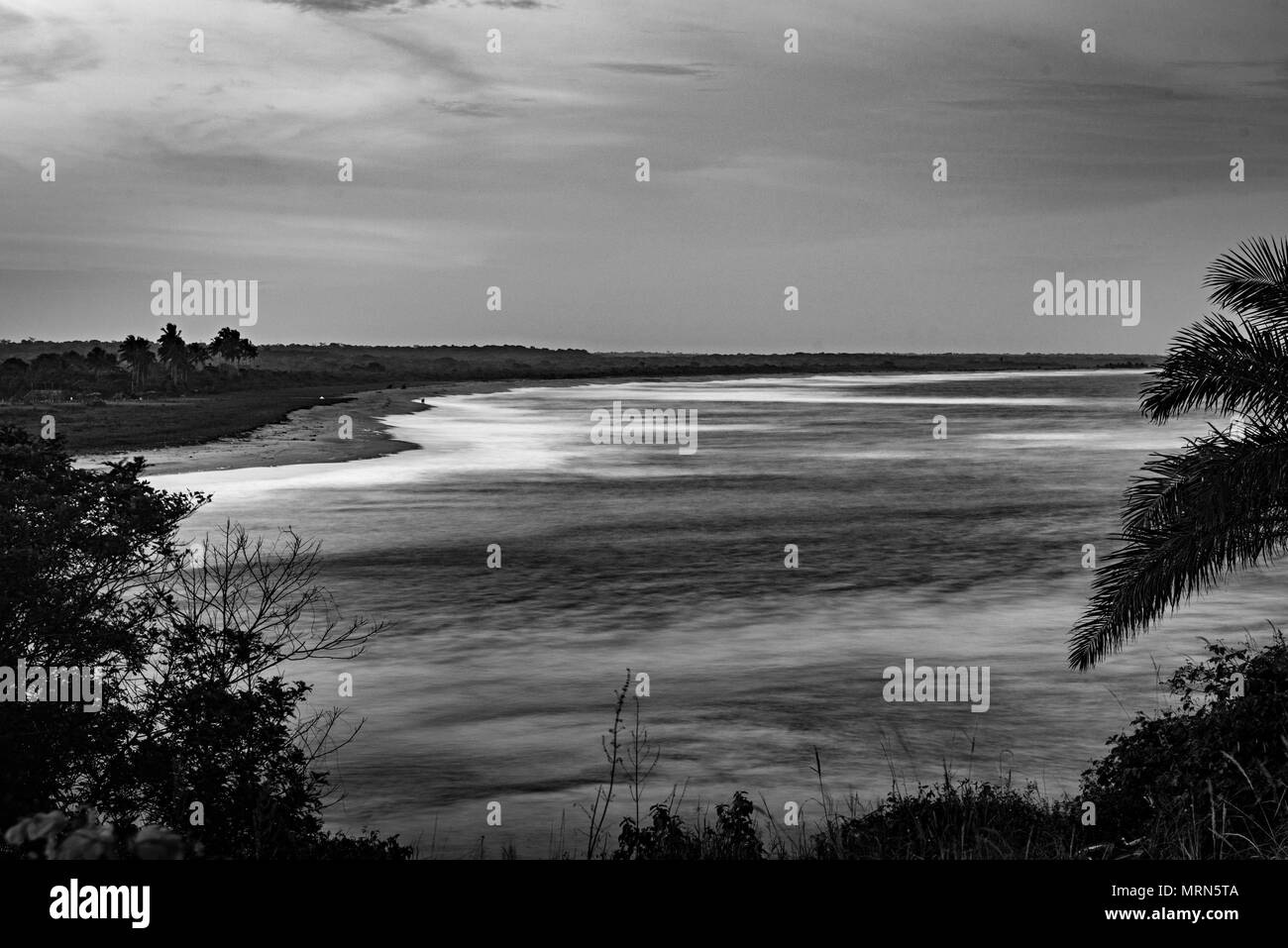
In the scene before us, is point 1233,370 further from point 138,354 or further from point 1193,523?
point 138,354

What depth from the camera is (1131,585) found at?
14.5m

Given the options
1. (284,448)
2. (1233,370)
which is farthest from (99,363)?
(1233,370)

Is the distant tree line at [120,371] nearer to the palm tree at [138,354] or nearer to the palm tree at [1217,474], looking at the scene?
the palm tree at [138,354]

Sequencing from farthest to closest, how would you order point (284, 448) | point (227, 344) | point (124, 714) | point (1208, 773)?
point (227, 344) → point (284, 448) → point (124, 714) → point (1208, 773)

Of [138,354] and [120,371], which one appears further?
[120,371]

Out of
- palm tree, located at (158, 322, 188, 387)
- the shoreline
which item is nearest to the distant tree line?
palm tree, located at (158, 322, 188, 387)

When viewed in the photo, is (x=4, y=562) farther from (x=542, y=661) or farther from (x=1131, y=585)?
(x=1131, y=585)

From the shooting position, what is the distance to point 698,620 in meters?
24.3

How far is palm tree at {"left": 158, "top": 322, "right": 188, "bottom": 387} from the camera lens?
128 meters

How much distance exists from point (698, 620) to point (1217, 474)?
12336 mm

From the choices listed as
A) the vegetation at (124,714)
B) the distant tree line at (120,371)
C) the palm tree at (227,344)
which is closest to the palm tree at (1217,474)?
the vegetation at (124,714)

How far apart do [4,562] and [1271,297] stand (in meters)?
14.6

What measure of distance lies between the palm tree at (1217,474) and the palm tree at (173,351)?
12307 cm

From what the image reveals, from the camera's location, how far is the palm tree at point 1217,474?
44.6ft
